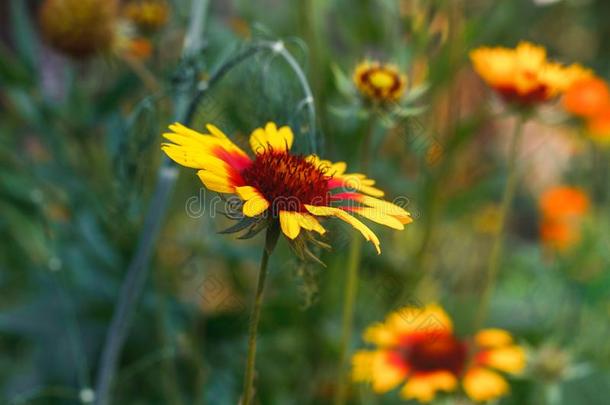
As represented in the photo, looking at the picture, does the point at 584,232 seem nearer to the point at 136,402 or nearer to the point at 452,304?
the point at 452,304

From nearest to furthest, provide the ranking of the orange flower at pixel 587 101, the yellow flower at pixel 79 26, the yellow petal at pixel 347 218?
the yellow petal at pixel 347 218 → the yellow flower at pixel 79 26 → the orange flower at pixel 587 101

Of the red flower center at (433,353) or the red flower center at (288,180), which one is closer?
the red flower center at (288,180)

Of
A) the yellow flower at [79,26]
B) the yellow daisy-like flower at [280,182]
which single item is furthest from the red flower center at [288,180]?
the yellow flower at [79,26]

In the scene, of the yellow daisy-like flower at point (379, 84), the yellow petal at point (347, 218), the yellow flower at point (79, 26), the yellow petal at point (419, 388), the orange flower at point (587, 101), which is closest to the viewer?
the yellow petal at point (347, 218)

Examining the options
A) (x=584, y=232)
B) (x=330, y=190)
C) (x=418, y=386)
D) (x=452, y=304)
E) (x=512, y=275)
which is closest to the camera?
(x=330, y=190)

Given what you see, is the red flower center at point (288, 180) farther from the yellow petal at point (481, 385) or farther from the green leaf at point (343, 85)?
the yellow petal at point (481, 385)

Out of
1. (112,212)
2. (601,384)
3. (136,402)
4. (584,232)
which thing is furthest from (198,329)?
(584,232)

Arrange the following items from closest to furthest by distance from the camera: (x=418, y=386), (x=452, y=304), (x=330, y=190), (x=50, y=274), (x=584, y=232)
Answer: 1. (x=330, y=190)
2. (x=418, y=386)
3. (x=50, y=274)
4. (x=452, y=304)
5. (x=584, y=232)

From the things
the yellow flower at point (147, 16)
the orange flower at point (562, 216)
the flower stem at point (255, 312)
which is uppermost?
the orange flower at point (562, 216)

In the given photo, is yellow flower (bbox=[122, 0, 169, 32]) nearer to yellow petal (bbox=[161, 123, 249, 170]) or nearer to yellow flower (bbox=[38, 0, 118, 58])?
yellow flower (bbox=[38, 0, 118, 58])
